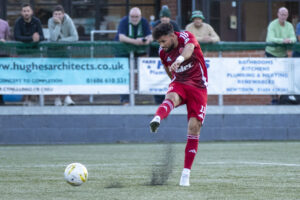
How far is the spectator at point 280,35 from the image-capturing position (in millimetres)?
14977

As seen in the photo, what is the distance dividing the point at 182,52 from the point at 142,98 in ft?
22.1

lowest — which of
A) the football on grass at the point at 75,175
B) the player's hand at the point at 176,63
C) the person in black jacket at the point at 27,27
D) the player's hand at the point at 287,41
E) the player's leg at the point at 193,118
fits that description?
the football on grass at the point at 75,175

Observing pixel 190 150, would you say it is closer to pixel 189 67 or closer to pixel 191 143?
pixel 191 143

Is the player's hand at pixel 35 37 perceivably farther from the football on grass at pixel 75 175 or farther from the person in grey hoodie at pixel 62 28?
the football on grass at pixel 75 175

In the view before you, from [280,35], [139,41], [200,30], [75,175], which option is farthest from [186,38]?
[280,35]

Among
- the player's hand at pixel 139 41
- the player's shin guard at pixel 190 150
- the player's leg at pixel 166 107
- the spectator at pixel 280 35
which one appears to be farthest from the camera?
the spectator at pixel 280 35

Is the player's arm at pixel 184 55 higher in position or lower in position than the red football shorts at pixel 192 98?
higher

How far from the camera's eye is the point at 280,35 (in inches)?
596

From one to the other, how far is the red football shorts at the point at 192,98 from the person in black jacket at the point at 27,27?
6.75m

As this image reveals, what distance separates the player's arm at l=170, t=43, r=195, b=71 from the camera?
752 centimetres

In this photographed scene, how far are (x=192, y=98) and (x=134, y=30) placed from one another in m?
6.63

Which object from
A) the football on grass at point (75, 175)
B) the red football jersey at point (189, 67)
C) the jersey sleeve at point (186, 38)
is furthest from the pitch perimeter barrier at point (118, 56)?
the football on grass at point (75, 175)

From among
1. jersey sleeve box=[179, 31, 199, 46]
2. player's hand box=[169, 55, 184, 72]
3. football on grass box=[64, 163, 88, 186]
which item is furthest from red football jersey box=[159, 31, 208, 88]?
football on grass box=[64, 163, 88, 186]

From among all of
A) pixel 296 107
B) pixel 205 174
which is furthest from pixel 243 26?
pixel 205 174
